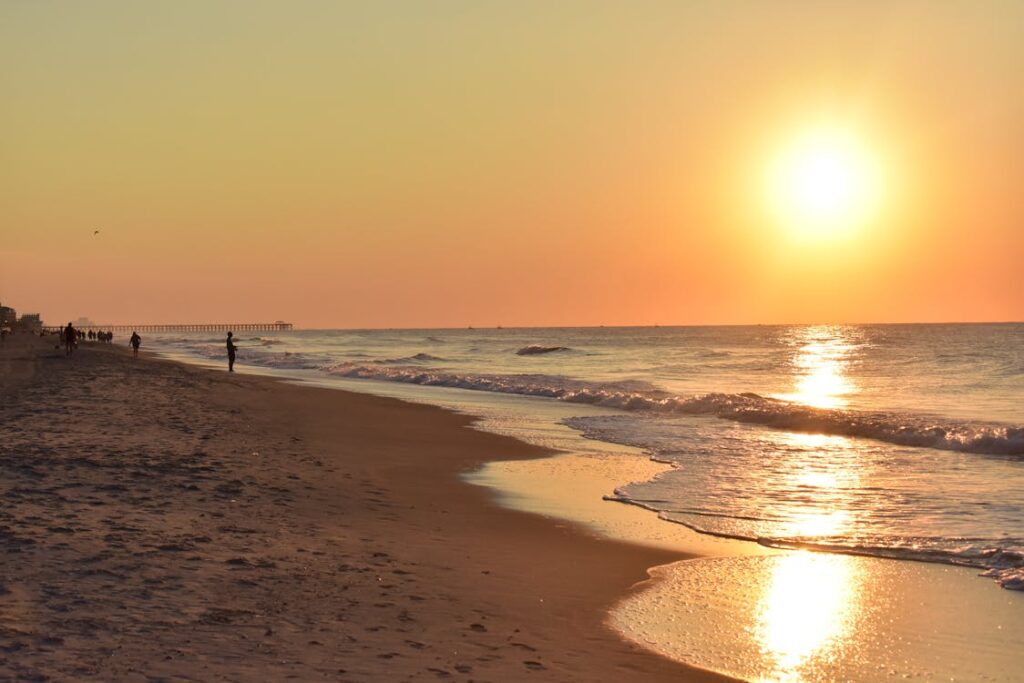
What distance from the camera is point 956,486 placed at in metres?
16.2

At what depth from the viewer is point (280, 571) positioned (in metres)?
8.91

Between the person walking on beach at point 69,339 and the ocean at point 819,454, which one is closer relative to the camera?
the ocean at point 819,454

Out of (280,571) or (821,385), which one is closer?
(280,571)

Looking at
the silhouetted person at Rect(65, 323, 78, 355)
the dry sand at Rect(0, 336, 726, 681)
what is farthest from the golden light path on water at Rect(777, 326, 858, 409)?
the silhouetted person at Rect(65, 323, 78, 355)

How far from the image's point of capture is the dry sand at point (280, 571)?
6609 millimetres

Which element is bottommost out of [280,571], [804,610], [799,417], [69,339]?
[804,610]

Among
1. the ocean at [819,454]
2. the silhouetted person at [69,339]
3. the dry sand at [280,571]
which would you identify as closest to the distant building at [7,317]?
the silhouetted person at [69,339]

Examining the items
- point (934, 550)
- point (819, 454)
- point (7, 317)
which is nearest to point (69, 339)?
point (819, 454)

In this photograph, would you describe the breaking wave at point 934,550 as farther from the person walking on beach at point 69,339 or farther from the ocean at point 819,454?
the person walking on beach at point 69,339

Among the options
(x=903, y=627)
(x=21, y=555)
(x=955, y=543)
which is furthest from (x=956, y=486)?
(x=21, y=555)

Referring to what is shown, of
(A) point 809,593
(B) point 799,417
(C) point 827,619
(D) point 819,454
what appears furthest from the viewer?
(B) point 799,417

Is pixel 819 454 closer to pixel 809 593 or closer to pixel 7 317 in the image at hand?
pixel 809 593

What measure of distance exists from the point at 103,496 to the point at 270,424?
11845 millimetres

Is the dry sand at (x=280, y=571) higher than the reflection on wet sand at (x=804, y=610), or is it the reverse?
the dry sand at (x=280, y=571)
